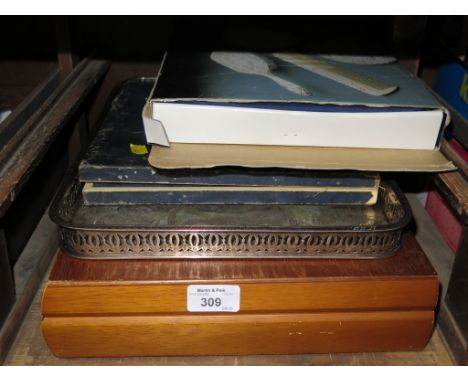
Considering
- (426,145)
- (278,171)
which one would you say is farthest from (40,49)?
(426,145)

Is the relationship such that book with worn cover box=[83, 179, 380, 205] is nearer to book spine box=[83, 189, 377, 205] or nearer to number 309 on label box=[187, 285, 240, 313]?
book spine box=[83, 189, 377, 205]

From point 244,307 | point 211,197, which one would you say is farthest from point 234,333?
point 211,197

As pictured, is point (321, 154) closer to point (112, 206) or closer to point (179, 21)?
point (112, 206)

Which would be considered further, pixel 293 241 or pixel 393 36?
pixel 393 36

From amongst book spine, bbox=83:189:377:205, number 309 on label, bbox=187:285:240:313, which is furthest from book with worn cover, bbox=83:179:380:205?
number 309 on label, bbox=187:285:240:313

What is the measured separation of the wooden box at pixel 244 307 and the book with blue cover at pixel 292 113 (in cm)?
13

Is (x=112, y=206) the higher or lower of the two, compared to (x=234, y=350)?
higher

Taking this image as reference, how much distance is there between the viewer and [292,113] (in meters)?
0.52

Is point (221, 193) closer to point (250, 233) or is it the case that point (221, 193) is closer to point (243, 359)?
point (250, 233)

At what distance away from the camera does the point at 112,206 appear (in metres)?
0.60

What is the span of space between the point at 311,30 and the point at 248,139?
0.92ft

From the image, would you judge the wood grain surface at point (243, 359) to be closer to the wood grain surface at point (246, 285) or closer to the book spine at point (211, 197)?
Answer: the wood grain surface at point (246, 285)

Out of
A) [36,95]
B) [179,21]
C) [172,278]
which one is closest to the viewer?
[172,278]

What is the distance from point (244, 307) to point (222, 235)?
0.08 m
